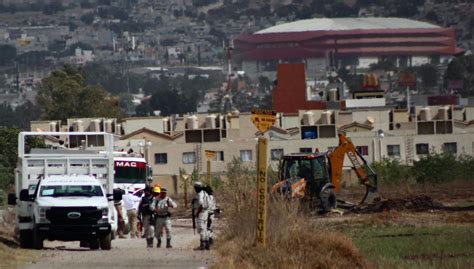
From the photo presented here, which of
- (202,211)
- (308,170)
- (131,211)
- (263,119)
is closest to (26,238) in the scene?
(202,211)

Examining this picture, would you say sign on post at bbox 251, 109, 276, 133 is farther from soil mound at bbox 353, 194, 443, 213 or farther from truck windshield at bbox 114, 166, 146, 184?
soil mound at bbox 353, 194, 443, 213

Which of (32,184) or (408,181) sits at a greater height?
(32,184)

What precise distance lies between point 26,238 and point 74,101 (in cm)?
10108

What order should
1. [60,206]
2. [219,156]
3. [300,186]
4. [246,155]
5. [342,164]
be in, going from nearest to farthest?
[60,206] < [300,186] < [342,164] < [246,155] < [219,156]

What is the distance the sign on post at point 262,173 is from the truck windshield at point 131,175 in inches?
837

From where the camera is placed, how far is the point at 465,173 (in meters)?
82.4

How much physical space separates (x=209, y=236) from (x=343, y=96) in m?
113

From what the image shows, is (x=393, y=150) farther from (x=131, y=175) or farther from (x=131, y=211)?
(x=131, y=211)

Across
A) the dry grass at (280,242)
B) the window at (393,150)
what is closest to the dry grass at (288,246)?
the dry grass at (280,242)

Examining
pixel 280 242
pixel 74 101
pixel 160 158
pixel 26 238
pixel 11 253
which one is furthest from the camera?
pixel 74 101

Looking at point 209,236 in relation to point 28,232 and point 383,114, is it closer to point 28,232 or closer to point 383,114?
point 28,232

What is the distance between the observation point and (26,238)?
35625 millimetres

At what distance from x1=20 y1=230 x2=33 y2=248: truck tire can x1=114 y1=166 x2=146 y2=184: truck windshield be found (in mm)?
14915

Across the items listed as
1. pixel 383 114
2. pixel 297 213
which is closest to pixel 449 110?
pixel 383 114
